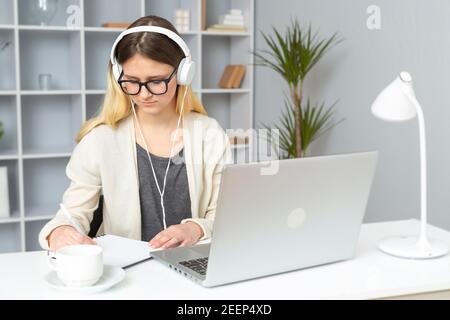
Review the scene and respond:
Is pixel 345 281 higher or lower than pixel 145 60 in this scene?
lower

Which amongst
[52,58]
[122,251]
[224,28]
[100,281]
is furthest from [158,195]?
[224,28]

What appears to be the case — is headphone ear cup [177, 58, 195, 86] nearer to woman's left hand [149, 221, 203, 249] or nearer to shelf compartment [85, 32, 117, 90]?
woman's left hand [149, 221, 203, 249]

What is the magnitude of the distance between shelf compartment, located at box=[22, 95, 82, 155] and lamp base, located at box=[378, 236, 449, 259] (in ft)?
8.75

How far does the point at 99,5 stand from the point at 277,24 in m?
1.14

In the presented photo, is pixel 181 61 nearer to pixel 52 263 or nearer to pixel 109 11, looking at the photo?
pixel 52 263

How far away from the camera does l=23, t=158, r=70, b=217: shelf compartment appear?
411 centimetres

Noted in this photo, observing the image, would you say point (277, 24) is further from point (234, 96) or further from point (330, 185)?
point (330, 185)

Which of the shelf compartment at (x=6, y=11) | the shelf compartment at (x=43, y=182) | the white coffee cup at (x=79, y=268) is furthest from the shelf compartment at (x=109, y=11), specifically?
the white coffee cup at (x=79, y=268)

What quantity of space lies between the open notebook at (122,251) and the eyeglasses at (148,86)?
44 centimetres

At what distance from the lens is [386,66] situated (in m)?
3.17

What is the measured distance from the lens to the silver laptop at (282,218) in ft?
4.37

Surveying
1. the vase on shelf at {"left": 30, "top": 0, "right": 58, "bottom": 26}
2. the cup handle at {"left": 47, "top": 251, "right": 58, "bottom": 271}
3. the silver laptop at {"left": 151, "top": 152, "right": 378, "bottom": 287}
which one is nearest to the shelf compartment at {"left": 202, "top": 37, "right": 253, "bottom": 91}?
the vase on shelf at {"left": 30, "top": 0, "right": 58, "bottom": 26}

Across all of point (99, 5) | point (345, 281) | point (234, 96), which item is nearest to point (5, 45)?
point (99, 5)

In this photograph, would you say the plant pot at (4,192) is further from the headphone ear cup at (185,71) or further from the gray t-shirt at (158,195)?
the headphone ear cup at (185,71)
